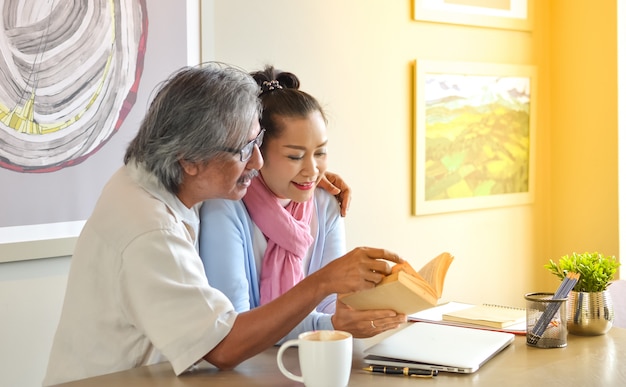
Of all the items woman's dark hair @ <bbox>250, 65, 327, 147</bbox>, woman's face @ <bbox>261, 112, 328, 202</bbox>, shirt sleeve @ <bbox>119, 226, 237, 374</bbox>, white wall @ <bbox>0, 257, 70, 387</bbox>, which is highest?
A: woman's dark hair @ <bbox>250, 65, 327, 147</bbox>

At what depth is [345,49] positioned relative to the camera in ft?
10.2

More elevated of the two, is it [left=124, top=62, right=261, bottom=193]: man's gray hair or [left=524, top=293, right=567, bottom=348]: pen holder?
[left=124, top=62, right=261, bottom=193]: man's gray hair

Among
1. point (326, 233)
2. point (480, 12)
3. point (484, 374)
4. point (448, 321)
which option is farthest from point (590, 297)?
point (480, 12)

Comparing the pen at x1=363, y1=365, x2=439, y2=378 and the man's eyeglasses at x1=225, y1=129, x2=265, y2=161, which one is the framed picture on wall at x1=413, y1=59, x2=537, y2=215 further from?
the pen at x1=363, y1=365, x2=439, y2=378

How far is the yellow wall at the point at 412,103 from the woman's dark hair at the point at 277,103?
670 millimetres

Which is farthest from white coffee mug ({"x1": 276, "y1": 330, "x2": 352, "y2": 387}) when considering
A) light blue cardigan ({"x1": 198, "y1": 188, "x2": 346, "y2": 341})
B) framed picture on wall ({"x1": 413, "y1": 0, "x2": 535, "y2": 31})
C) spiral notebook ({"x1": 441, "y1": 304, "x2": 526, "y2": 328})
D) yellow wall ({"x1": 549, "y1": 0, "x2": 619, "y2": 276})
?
yellow wall ({"x1": 549, "y1": 0, "x2": 619, "y2": 276})

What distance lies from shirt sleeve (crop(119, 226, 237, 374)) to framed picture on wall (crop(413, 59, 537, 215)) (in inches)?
76.5

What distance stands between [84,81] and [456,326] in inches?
50.5

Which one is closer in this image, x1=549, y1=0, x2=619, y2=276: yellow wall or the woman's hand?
the woman's hand

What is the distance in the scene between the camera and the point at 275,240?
202cm

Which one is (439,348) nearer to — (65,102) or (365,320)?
(365,320)

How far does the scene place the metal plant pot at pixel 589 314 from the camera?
1.81 meters

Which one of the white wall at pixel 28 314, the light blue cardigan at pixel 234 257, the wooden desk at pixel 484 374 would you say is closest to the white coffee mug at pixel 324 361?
the wooden desk at pixel 484 374

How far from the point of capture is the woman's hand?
1.65 m
